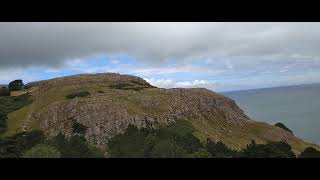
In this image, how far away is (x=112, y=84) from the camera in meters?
151

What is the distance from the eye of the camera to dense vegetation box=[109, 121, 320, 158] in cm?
9262

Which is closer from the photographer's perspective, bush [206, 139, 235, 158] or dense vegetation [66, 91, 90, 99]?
bush [206, 139, 235, 158]

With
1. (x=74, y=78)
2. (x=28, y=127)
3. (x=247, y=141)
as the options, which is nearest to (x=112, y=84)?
(x=74, y=78)

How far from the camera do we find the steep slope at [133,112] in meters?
114

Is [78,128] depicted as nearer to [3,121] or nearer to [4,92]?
[3,121]

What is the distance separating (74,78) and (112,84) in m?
14.8

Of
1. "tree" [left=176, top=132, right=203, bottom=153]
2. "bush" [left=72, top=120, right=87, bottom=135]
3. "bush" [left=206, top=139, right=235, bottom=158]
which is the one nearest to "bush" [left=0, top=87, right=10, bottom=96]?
"bush" [left=72, top=120, right=87, bottom=135]

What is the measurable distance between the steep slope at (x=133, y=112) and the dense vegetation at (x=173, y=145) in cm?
356

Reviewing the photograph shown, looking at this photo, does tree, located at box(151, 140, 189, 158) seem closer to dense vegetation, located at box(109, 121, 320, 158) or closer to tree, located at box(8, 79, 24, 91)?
dense vegetation, located at box(109, 121, 320, 158)

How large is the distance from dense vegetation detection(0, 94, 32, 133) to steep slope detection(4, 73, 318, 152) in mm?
2572

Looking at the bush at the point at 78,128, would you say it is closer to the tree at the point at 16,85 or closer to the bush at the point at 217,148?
the bush at the point at 217,148

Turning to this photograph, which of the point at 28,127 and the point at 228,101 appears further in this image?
the point at 228,101
